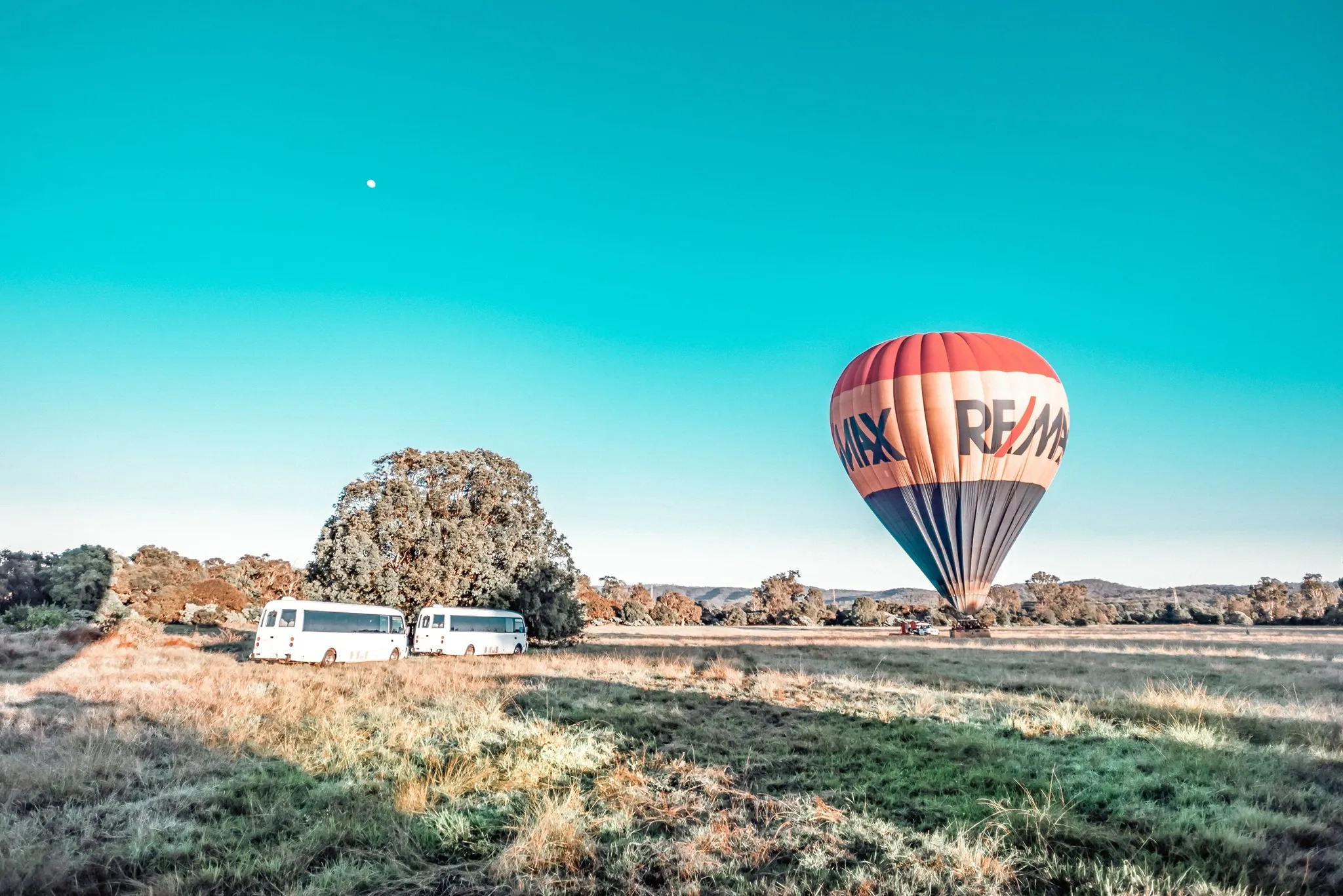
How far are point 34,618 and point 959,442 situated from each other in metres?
46.8

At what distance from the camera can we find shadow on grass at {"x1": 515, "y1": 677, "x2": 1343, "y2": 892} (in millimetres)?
6168

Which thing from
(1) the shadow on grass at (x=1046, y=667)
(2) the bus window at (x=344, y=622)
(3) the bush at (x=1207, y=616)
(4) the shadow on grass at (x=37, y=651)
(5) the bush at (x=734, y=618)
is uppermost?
(2) the bus window at (x=344, y=622)

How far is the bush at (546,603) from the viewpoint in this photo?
115 feet

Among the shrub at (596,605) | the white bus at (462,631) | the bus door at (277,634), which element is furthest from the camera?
the shrub at (596,605)

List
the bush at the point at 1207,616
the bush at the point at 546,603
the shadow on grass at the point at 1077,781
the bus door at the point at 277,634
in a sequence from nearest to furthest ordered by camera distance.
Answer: the shadow on grass at the point at 1077,781
the bus door at the point at 277,634
the bush at the point at 546,603
the bush at the point at 1207,616

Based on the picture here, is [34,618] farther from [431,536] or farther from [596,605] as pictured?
[596,605]

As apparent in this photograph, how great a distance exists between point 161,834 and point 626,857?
4.66 metres

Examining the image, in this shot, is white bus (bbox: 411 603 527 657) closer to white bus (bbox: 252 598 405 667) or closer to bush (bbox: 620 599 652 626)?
white bus (bbox: 252 598 405 667)

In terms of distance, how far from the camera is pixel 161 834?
6727mm

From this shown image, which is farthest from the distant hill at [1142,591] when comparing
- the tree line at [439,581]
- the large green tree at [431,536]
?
the large green tree at [431,536]

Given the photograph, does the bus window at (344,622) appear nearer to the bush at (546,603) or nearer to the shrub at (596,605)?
the bush at (546,603)

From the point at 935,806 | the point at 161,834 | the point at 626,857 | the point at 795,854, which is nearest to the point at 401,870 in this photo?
the point at 626,857

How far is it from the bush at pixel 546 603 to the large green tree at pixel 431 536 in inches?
18.4

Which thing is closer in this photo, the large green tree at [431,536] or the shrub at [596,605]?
the large green tree at [431,536]
